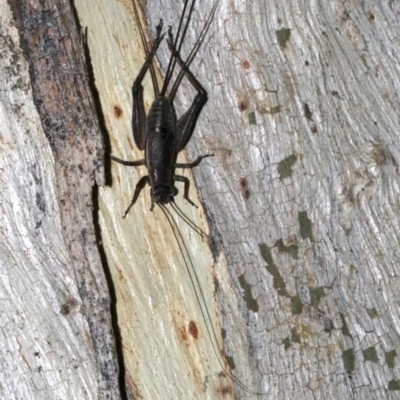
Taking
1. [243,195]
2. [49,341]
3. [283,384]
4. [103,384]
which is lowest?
[283,384]

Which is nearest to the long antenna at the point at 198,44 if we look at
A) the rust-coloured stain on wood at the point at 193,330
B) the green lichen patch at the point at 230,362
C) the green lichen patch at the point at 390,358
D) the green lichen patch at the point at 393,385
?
the rust-coloured stain on wood at the point at 193,330

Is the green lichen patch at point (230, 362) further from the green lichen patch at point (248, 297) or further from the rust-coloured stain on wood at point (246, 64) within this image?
the rust-coloured stain on wood at point (246, 64)

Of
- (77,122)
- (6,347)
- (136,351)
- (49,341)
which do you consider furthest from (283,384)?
(77,122)

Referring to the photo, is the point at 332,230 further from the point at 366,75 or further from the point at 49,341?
the point at 49,341

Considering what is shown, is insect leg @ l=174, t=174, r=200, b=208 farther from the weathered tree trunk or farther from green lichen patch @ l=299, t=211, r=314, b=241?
green lichen patch @ l=299, t=211, r=314, b=241

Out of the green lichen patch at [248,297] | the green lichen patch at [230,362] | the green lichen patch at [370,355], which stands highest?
the green lichen patch at [248,297]

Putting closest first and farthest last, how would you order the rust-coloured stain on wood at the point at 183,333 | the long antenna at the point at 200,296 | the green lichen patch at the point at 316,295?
the green lichen patch at the point at 316,295, the long antenna at the point at 200,296, the rust-coloured stain on wood at the point at 183,333
